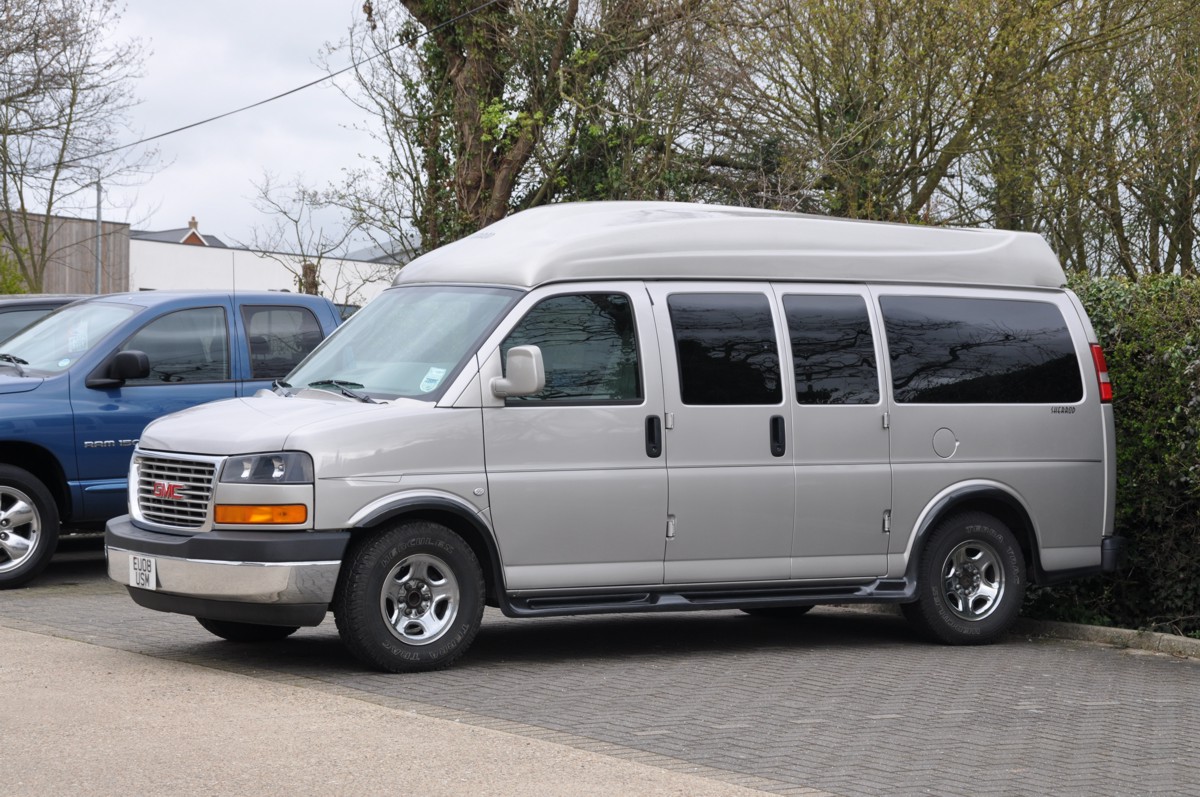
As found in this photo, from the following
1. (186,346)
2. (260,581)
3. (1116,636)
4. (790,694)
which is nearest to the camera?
(260,581)

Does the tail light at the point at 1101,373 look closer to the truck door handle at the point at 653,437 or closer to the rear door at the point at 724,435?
the rear door at the point at 724,435

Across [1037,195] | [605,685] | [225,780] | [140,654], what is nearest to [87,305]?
[140,654]

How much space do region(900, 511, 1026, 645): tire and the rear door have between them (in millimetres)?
1053

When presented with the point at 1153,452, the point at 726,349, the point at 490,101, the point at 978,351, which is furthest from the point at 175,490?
the point at 490,101

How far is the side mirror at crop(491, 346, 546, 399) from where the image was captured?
839 cm

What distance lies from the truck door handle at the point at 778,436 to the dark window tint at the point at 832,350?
7.8 inches

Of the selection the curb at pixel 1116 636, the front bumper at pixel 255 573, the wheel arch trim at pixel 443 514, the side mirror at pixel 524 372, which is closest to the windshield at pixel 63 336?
the front bumper at pixel 255 573

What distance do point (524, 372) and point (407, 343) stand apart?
92 cm

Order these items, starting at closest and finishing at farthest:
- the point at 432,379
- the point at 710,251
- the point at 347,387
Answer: the point at 432,379 < the point at 347,387 < the point at 710,251

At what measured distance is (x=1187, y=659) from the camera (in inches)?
393

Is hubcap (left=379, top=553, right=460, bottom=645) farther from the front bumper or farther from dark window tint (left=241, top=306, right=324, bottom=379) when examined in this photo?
dark window tint (left=241, top=306, right=324, bottom=379)

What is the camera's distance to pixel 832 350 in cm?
969

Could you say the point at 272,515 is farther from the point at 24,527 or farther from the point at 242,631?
the point at 24,527

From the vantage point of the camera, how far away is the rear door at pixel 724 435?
9086mm
